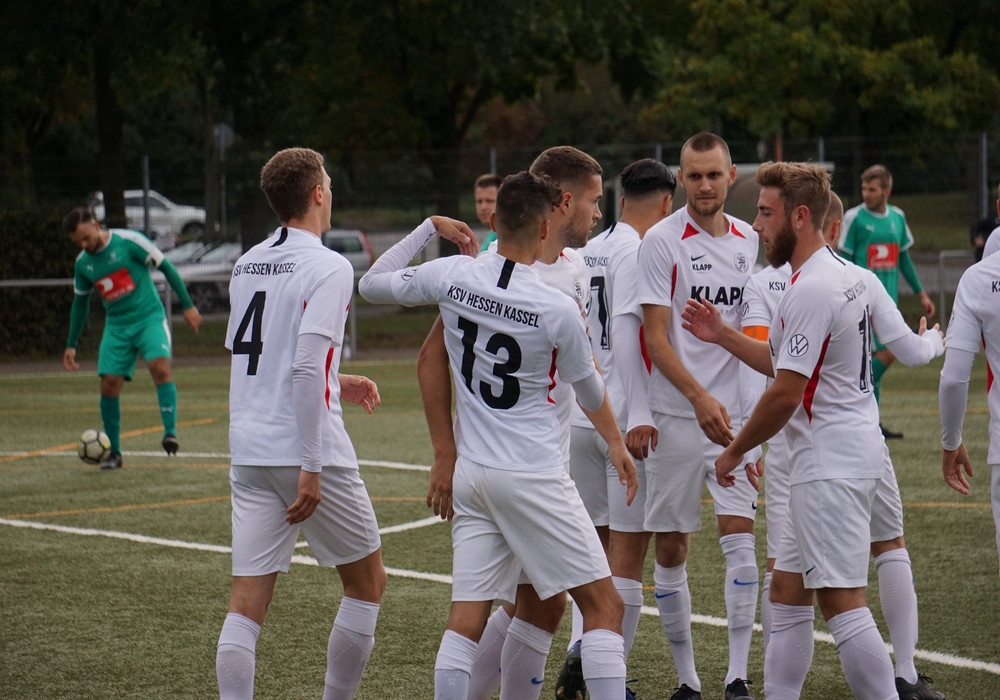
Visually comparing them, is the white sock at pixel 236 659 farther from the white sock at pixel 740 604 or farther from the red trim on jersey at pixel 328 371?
the white sock at pixel 740 604

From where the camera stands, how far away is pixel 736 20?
28172 mm

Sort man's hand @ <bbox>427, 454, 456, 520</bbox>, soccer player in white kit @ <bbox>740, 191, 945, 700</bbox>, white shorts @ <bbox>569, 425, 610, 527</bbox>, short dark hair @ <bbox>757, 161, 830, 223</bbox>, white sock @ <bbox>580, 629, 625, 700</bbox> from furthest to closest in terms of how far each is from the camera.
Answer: white shorts @ <bbox>569, 425, 610, 527</bbox>, soccer player in white kit @ <bbox>740, 191, 945, 700</bbox>, short dark hair @ <bbox>757, 161, 830, 223</bbox>, man's hand @ <bbox>427, 454, 456, 520</bbox>, white sock @ <bbox>580, 629, 625, 700</bbox>

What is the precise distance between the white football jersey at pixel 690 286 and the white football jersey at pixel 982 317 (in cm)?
95

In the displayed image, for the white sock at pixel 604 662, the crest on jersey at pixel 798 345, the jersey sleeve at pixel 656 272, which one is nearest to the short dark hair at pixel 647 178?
the jersey sleeve at pixel 656 272

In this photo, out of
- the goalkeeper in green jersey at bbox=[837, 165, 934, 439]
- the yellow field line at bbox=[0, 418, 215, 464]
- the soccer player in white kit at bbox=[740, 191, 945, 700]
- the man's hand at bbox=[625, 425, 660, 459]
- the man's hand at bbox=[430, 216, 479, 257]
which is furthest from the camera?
the goalkeeper in green jersey at bbox=[837, 165, 934, 439]

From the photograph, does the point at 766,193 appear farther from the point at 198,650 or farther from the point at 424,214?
the point at 424,214

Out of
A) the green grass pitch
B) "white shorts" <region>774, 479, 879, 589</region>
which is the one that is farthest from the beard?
the green grass pitch

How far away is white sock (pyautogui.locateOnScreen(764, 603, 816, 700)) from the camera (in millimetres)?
4590

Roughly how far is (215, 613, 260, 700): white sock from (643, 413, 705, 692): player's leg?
180cm

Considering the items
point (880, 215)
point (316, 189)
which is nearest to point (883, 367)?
point (880, 215)

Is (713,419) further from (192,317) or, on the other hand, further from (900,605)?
(192,317)

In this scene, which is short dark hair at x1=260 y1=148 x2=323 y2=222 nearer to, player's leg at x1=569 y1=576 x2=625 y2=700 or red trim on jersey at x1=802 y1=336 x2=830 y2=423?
player's leg at x1=569 y1=576 x2=625 y2=700

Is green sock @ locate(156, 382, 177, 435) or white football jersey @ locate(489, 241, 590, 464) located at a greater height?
white football jersey @ locate(489, 241, 590, 464)

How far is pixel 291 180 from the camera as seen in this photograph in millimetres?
4742
